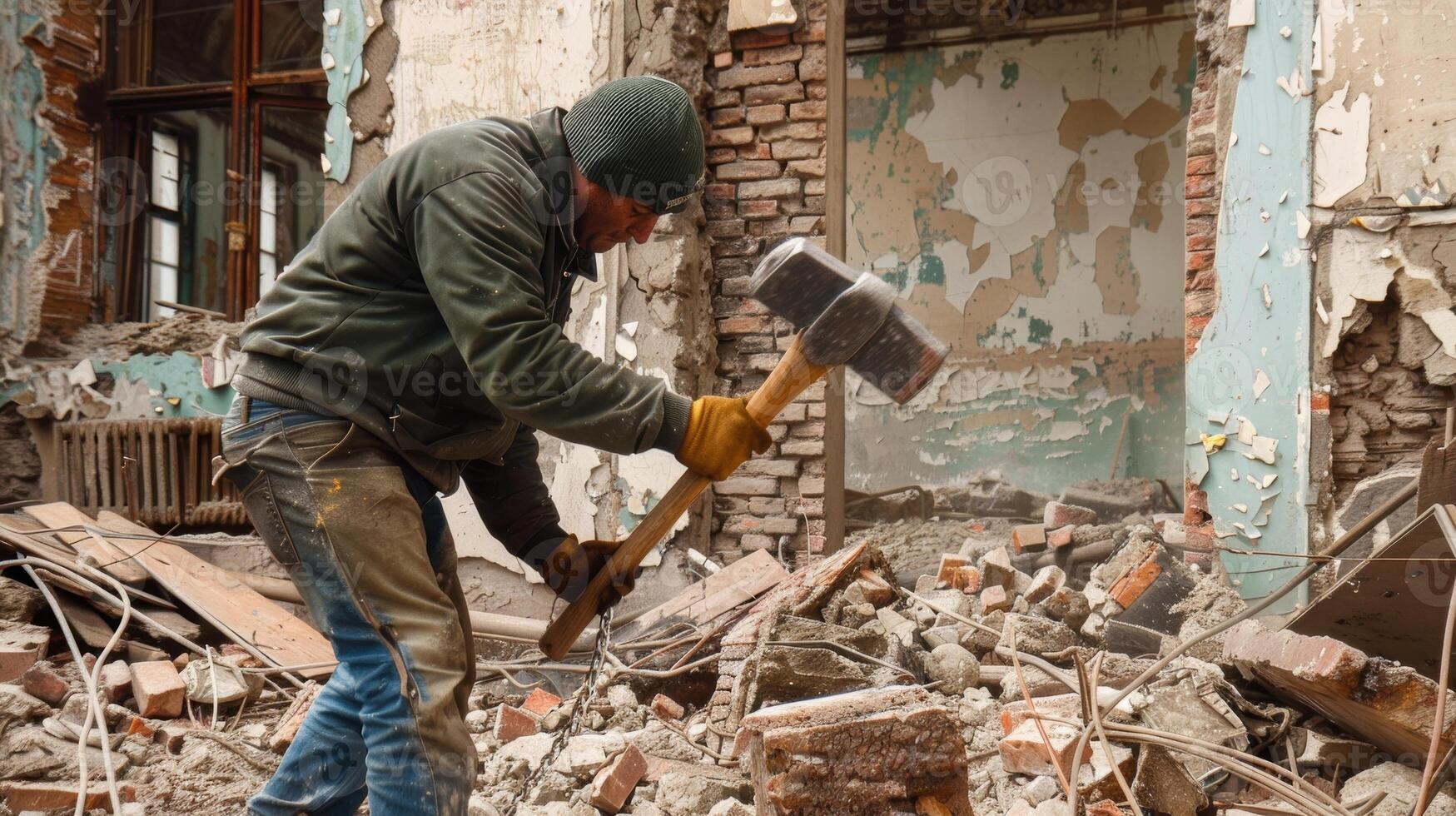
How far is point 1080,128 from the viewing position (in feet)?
26.2

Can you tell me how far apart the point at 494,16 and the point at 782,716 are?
349 centimetres

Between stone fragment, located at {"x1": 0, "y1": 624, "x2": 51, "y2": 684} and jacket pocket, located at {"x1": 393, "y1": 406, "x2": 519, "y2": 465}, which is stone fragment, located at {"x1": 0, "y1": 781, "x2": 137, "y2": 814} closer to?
stone fragment, located at {"x1": 0, "y1": 624, "x2": 51, "y2": 684}

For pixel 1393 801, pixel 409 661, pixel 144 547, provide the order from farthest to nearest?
pixel 144 547 < pixel 1393 801 < pixel 409 661

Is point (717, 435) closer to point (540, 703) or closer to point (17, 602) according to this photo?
point (540, 703)

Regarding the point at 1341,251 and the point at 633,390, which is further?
the point at 1341,251

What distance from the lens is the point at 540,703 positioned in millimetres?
3270

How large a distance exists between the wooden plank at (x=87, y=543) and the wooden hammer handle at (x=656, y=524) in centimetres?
245

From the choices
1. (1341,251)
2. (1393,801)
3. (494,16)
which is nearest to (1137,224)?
(1341,251)

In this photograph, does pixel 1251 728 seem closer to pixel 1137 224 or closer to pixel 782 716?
pixel 782 716

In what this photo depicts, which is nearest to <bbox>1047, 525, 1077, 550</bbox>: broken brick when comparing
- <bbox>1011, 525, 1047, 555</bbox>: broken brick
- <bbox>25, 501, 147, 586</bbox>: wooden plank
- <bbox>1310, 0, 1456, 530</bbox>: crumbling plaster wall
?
<bbox>1011, 525, 1047, 555</bbox>: broken brick

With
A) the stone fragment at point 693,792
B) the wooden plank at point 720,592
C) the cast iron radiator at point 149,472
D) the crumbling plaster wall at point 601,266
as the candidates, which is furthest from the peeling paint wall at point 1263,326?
the cast iron radiator at point 149,472

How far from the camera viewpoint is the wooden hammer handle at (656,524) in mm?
1896

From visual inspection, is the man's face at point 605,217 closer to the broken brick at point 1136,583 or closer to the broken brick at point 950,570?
the broken brick at point 950,570

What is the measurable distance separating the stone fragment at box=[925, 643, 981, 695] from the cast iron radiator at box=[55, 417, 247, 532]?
328cm
